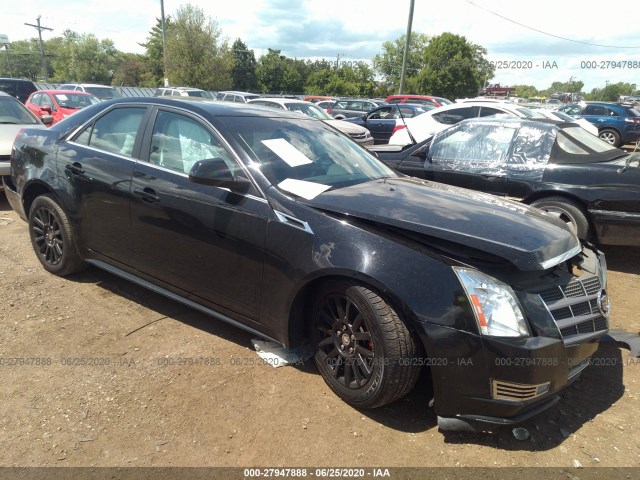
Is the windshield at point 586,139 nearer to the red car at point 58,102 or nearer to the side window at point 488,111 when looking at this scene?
the side window at point 488,111

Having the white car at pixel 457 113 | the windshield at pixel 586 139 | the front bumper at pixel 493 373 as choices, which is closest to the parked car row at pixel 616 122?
the white car at pixel 457 113

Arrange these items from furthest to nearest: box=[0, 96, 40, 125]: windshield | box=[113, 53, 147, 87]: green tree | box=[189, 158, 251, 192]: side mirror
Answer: box=[113, 53, 147, 87]: green tree
box=[0, 96, 40, 125]: windshield
box=[189, 158, 251, 192]: side mirror

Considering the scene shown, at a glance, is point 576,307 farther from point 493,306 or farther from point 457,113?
point 457,113

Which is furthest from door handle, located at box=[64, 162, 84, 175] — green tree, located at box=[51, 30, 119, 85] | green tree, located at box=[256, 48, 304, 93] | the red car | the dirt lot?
green tree, located at box=[51, 30, 119, 85]

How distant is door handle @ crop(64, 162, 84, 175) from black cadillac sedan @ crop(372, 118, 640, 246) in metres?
3.74

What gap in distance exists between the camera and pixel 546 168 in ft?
17.0

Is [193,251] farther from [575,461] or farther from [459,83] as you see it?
[459,83]

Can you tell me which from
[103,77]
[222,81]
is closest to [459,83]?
[222,81]

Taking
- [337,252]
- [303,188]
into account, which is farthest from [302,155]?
[337,252]

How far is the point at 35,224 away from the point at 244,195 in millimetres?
2643

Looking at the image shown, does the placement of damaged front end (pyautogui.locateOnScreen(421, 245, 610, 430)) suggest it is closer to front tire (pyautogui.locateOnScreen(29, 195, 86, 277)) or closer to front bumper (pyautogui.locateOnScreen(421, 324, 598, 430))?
front bumper (pyautogui.locateOnScreen(421, 324, 598, 430))

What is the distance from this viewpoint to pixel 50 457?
2.28 metres

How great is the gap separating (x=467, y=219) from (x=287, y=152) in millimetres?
1273

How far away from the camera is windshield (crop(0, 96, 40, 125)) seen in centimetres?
762
